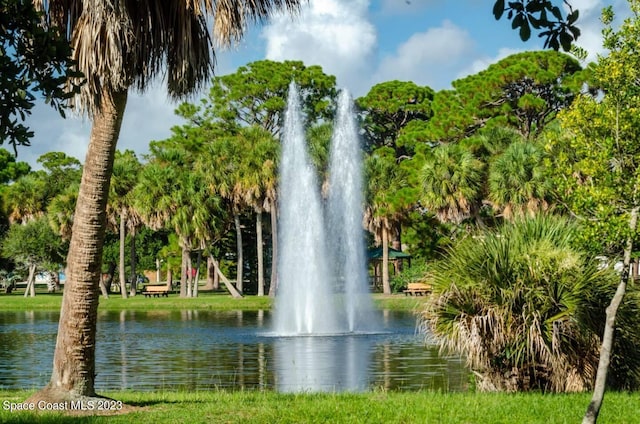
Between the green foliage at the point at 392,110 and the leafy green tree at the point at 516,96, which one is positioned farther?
the green foliage at the point at 392,110

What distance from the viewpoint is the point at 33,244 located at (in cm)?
6512

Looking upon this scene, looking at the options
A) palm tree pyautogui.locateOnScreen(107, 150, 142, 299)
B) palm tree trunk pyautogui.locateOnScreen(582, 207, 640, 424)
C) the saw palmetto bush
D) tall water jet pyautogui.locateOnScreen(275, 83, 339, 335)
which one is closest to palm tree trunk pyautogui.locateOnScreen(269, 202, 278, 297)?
palm tree pyautogui.locateOnScreen(107, 150, 142, 299)

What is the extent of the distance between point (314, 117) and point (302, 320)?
136 feet

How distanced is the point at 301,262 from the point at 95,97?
26794mm

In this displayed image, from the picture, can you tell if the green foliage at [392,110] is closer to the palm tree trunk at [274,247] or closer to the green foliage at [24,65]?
the palm tree trunk at [274,247]

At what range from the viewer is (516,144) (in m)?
46.8

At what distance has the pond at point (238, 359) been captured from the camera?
19.0 m

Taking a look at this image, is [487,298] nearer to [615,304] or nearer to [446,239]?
[615,304]

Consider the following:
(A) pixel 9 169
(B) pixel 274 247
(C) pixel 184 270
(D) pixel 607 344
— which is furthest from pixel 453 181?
(A) pixel 9 169

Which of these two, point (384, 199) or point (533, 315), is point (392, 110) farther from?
point (533, 315)

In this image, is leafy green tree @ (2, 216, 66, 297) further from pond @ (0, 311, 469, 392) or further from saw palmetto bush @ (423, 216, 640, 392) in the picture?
saw palmetto bush @ (423, 216, 640, 392)

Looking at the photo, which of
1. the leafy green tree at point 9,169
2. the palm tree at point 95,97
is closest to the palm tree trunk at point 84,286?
the palm tree at point 95,97

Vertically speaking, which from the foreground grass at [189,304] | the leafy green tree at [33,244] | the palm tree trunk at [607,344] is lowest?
the palm tree trunk at [607,344]

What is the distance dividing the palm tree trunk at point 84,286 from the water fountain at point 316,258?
21.4 metres
